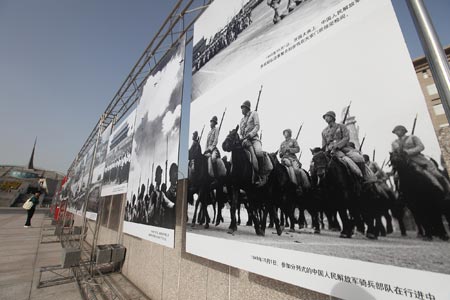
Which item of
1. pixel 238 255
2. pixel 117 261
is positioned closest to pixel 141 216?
pixel 117 261

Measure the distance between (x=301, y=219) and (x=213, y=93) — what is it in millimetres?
1768

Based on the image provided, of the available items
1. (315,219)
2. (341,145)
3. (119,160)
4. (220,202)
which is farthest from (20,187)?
(341,145)

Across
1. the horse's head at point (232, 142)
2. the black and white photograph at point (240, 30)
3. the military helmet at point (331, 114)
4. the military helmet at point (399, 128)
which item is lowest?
the military helmet at point (399, 128)

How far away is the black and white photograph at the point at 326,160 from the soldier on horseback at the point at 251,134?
1 centimetres

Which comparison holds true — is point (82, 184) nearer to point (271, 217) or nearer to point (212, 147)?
point (212, 147)

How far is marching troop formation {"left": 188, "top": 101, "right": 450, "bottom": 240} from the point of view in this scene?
40.3 inches

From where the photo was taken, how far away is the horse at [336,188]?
125 centimetres

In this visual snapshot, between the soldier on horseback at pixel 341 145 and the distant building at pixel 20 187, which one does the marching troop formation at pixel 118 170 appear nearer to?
the soldier on horseback at pixel 341 145

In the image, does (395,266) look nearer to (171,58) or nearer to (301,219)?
(301,219)

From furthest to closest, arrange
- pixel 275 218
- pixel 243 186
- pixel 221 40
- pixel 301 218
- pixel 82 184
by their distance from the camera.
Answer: pixel 82 184, pixel 221 40, pixel 243 186, pixel 275 218, pixel 301 218

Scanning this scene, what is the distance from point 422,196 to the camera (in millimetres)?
1020

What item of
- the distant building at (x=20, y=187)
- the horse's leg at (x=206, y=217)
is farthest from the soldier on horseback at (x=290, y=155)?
the distant building at (x=20, y=187)

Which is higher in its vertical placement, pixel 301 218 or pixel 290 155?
pixel 290 155

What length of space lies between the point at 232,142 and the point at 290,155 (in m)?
0.75
